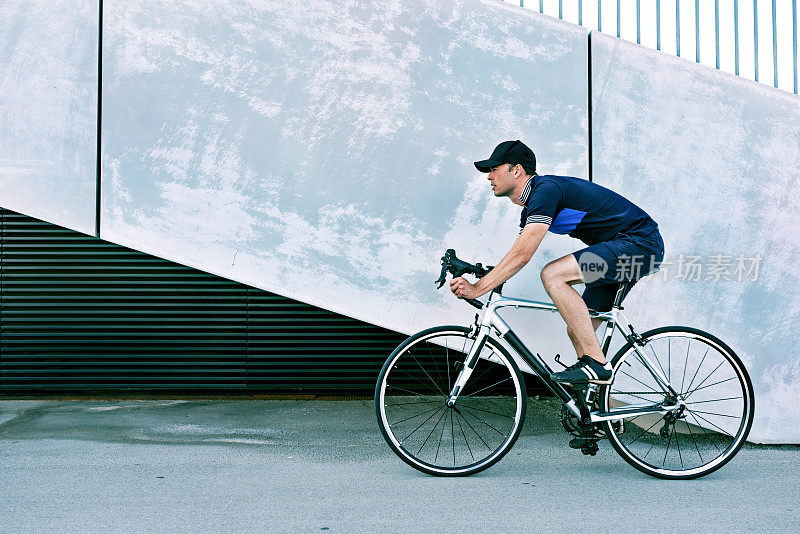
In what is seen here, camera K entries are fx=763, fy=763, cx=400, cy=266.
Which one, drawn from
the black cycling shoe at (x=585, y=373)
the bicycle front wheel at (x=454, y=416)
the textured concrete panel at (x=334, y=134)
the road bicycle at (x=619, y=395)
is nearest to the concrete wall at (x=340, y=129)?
the textured concrete panel at (x=334, y=134)

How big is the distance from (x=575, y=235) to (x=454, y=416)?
1689 mm

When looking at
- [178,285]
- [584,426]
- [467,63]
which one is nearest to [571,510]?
[584,426]

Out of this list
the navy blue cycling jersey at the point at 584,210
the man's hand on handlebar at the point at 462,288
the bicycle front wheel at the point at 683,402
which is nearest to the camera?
the man's hand on handlebar at the point at 462,288

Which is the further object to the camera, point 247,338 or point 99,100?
point 247,338

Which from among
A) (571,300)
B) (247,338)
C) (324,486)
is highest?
Answer: (571,300)

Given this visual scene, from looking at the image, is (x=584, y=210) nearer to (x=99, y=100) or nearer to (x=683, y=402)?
(x=683, y=402)

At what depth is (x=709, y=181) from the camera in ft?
17.3

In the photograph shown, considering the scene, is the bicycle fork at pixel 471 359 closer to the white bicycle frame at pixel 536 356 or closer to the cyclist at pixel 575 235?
the white bicycle frame at pixel 536 356

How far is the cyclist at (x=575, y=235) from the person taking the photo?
3.96 meters

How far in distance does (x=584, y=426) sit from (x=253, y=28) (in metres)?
3.53

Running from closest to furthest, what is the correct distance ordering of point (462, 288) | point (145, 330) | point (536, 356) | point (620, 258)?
point (462, 288)
point (620, 258)
point (536, 356)
point (145, 330)

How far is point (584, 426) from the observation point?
4160 millimetres

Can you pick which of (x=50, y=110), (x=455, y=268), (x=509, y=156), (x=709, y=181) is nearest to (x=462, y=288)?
(x=455, y=268)

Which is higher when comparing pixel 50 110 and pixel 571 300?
pixel 50 110
